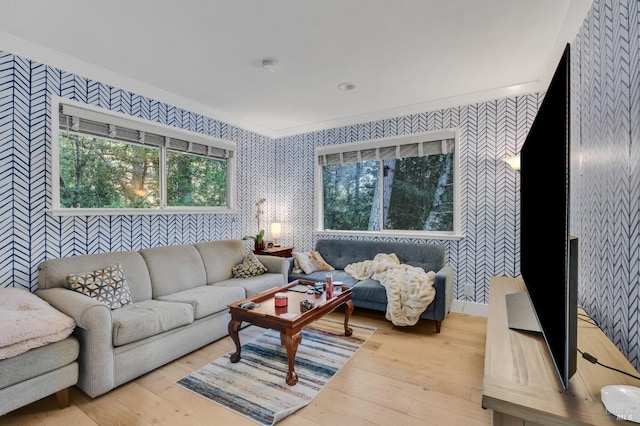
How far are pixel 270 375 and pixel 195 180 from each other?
255 cm

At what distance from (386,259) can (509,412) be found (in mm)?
2793

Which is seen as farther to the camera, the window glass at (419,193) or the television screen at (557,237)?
the window glass at (419,193)

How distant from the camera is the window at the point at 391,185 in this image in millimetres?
3723

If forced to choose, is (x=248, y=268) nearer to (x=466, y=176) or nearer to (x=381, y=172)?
(x=381, y=172)

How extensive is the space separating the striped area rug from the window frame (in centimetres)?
150

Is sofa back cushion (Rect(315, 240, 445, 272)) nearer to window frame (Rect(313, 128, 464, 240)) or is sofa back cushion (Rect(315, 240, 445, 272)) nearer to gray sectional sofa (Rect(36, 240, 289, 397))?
window frame (Rect(313, 128, 464, 240))

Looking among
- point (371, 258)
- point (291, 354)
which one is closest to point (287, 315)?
point (291, 354)

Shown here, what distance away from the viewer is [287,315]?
86.4 inches

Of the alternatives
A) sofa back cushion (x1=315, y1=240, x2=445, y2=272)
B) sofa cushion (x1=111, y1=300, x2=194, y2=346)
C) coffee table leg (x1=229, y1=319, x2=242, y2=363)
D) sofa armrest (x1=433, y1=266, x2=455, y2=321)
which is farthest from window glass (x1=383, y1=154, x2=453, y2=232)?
sofa cushion (x1=111, y1=300, x2=194, y2=346)

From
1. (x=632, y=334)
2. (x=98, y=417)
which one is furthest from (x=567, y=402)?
(x=98, y=417)

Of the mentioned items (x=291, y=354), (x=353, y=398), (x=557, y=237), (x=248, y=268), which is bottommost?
(x=353, y=398)

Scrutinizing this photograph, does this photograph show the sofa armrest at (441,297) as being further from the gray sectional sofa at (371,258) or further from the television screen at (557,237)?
the television screen at (557,237)

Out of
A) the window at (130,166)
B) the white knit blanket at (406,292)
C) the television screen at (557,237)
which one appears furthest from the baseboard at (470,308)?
the window at (130,166)

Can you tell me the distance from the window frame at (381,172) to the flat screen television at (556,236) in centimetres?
224
